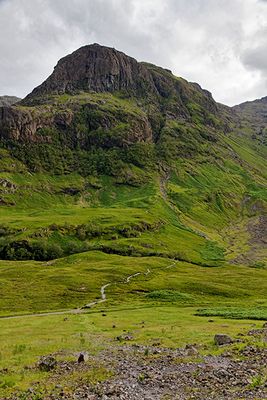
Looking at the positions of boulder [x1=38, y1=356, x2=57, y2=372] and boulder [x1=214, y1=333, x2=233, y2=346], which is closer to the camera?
boulder [x1=38, y1=356, x2=57, y2=372]

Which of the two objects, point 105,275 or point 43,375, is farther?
point 105,275

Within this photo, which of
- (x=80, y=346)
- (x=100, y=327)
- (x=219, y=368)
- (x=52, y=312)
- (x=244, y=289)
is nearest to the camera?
(x=219, y=368)

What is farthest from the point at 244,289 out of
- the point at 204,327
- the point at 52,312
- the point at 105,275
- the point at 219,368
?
the point at 219,368

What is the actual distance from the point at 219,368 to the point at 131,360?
9.51 m

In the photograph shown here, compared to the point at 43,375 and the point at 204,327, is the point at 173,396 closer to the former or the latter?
the point at 43,375

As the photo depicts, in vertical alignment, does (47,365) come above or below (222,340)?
above

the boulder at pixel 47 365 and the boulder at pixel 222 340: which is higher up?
the boulder at pixel 47 365

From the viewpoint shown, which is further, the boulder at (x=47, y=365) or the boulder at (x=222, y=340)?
the boulder at (x=222, y=340)

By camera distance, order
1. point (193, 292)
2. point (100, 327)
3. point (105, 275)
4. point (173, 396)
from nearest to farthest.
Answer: point (173, 396) → point (100, 327) → point (193, 292) → point (105, 275)

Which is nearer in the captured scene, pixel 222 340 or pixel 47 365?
pixel 47 365

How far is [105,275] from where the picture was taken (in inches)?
6319

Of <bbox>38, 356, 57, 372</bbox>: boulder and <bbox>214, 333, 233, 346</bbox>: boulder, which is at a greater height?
<bbox>38, 356, 57, 372</bbox>: boulder

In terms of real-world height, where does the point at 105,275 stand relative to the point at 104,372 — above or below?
below

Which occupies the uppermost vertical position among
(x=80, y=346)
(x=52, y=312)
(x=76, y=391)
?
(x=76, y=391)
